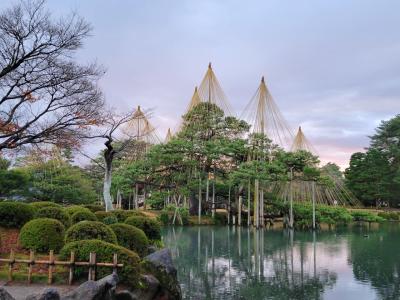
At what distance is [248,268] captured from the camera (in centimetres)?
1352

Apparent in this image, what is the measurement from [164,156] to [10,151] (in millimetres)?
18576

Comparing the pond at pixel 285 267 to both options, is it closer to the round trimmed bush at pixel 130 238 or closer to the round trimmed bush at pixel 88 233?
the round trimmed bush at pixel 130 238

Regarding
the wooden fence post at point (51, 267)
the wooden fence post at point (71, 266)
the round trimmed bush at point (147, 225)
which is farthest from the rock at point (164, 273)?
the round trimmed bush at point (147, 225)

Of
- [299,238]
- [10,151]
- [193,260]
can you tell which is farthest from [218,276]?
[299,238]

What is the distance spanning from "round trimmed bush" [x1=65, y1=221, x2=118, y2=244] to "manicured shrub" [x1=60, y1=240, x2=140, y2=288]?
1.82 feet

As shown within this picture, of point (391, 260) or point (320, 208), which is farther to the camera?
point (320, 208)

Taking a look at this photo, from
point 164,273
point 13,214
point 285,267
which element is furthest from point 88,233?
point 285,267

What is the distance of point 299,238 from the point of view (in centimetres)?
2305

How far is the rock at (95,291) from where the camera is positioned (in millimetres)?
6688

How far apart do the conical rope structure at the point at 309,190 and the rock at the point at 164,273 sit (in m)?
22.2

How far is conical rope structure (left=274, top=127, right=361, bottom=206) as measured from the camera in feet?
104

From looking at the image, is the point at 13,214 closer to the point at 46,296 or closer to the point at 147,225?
the point at 147,225

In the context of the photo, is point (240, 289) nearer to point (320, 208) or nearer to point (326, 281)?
point (326, 281)

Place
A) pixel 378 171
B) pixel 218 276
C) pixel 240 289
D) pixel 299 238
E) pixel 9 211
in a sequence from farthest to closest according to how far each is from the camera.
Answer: pixel 378 171
pixel 299 238
pixel 218 276
pixel 9 211
pixel 240 289
